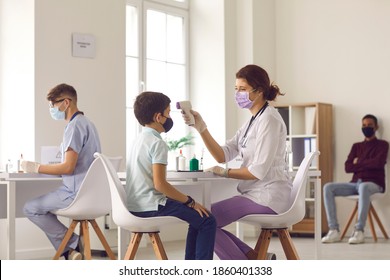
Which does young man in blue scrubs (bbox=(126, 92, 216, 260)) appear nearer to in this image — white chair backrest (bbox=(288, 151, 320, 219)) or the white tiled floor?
white chair backrest (bbox=(288, 151, 320, 219))

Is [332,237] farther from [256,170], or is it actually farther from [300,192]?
[256,170]

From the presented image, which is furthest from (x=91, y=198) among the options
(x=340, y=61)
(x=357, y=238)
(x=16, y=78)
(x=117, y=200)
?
(x=340, y=61)

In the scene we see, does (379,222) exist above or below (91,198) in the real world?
below

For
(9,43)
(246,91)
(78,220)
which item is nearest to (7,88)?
(9,43)

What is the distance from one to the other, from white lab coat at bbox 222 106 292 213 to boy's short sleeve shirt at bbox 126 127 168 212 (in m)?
0.53

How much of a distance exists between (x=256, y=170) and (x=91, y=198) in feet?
3.74

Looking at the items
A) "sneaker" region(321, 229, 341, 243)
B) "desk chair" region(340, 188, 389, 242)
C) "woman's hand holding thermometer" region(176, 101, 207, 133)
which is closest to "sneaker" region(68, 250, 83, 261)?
"woman's hand holding thermometer" region(176, 101, 207, 133)

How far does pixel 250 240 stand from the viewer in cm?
798

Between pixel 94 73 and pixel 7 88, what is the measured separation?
75 cm

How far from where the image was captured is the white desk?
4.57 metres

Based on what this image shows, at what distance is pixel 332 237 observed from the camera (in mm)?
7668

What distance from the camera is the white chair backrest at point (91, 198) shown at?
453 centimetres

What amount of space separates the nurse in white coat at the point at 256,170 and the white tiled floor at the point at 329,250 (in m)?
2.03

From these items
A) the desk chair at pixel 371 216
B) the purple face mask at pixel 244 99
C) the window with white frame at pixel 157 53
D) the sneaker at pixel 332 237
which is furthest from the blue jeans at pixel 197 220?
the desk chair at pixel 371 216
